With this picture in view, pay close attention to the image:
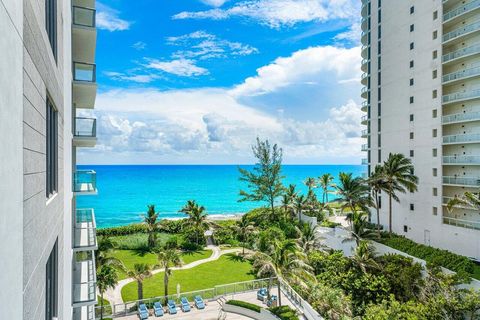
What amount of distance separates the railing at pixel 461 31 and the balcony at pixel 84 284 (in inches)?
1357

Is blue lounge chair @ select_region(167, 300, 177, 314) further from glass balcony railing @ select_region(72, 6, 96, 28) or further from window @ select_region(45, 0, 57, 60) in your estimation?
window @ select_region(45, 0, 57, 60)

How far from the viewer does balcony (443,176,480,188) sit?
92.8 feet

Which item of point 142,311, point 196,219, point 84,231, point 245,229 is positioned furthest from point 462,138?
point 84,231

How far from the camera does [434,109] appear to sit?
106ft

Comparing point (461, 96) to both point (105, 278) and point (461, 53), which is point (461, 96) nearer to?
point (461, 53)

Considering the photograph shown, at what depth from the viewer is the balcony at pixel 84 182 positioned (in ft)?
44.7

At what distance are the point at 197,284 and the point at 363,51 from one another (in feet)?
118

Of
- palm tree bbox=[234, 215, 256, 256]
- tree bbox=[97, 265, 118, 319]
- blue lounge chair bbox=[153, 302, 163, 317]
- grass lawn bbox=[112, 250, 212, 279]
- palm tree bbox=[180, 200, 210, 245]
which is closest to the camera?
tree bbox=[97, 265, 118, 319]

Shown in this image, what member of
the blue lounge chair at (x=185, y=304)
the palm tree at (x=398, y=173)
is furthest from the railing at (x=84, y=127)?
the palm tree at (x=398, y=173)

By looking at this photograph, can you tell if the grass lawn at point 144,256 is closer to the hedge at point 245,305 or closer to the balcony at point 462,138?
the hedge at point 245,305

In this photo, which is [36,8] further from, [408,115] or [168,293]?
[408,115]

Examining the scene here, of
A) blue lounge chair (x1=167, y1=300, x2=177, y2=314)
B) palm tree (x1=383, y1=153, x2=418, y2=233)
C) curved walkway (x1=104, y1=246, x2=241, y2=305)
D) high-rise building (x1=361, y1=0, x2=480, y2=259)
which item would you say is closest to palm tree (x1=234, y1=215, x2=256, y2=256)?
curved walkway (x1=104, y1=246, x2=241, y2=305)

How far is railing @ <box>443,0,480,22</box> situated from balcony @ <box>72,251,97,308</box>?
35.3m
